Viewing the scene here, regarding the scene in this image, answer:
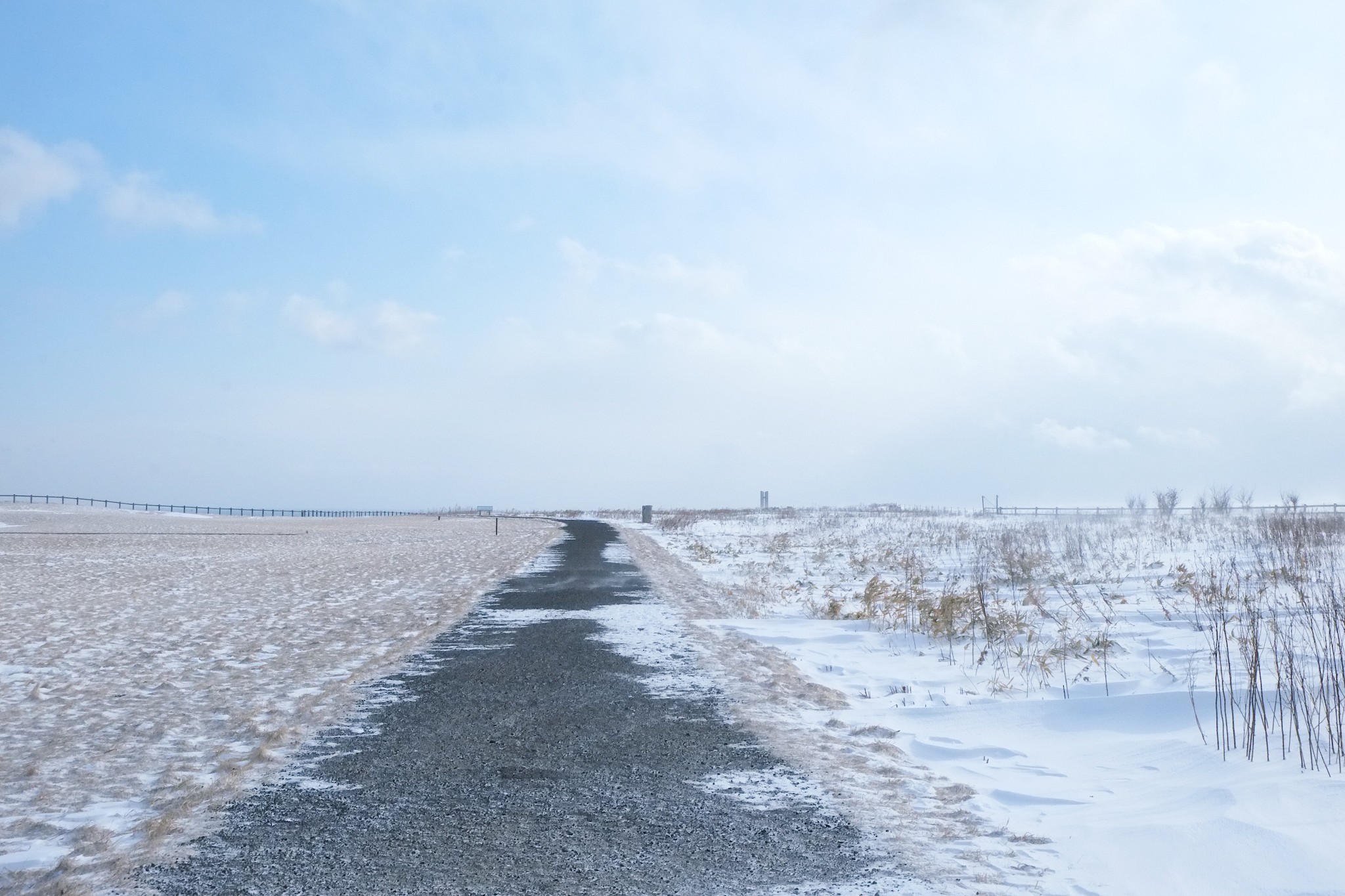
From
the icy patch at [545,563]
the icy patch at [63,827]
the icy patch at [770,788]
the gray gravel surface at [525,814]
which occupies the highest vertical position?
the icy patch at [545,563]

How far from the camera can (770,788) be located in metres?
5.17

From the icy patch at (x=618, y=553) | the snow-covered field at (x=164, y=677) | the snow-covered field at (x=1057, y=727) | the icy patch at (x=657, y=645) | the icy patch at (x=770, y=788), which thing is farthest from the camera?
the icy patch at (x=618, y=553)

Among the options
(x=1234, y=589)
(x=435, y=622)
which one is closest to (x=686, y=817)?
(x=435, y=622)

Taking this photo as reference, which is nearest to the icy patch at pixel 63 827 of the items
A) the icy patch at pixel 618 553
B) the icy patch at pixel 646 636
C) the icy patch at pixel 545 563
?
the icy patch at pixel 646 636

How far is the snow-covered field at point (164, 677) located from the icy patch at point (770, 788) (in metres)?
2.64

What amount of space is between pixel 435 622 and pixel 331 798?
7.28 metres

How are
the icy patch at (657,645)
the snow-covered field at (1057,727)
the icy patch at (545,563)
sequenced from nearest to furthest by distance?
the snow-covered field at (1057,727) → the icy patch at (657,645) → the icy patch at (545,563)

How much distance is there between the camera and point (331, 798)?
4.94m

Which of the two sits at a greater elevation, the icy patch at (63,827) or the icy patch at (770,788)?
the icy patch at (770,788)

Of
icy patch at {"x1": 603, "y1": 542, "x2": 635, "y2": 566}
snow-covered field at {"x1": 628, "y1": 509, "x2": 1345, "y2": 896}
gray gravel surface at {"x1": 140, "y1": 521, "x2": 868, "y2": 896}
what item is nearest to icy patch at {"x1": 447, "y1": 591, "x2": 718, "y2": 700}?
gray gravel surface at {"x1": 140, "y1": 521, "x2": 868, "y2": 896}

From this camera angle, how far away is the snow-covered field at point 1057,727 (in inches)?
162

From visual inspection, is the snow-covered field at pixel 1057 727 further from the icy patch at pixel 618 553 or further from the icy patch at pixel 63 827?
the icy patch at pixel 618 553

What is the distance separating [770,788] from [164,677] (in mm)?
6299

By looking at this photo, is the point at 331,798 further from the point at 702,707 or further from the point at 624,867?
the point at 702,707
